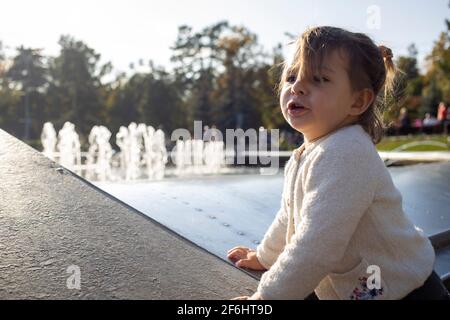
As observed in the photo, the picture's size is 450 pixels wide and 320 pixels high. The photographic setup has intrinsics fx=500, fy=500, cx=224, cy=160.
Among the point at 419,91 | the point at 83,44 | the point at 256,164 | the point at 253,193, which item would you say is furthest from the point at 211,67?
the point at 253,193

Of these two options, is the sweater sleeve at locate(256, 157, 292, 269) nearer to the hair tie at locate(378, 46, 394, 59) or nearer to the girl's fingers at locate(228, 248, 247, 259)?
the girl's fingers at locate(228, 248, 247, 259)

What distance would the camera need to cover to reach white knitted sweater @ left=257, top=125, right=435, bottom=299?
1.42 meters

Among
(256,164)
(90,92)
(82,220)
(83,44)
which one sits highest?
(83,44)

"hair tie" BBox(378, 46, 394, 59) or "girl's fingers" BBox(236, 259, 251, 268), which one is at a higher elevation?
"hair tie" BBox(378, 46, 394, 59)

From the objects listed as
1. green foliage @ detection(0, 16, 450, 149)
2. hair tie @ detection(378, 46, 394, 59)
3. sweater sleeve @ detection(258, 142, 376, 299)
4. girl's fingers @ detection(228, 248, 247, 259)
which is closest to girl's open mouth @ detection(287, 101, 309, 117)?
sweater sleeve @ detection(258, 142, 376, 299)

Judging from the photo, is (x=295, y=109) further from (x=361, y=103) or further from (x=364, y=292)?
(x=364, y=292)

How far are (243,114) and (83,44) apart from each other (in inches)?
642

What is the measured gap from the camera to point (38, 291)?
1497 millimetres

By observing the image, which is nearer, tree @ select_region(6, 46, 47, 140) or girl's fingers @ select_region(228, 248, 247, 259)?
girl's fingers @ select_region(228, 248, 247, 259)

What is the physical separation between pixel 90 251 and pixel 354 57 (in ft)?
3.69

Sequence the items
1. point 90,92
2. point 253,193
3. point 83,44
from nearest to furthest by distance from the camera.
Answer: point 253,193 < point 90,92 < point 83,44

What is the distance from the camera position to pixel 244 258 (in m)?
2.05

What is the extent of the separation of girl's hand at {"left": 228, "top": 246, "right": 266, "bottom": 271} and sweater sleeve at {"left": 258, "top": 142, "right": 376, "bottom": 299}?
1.71 feet
